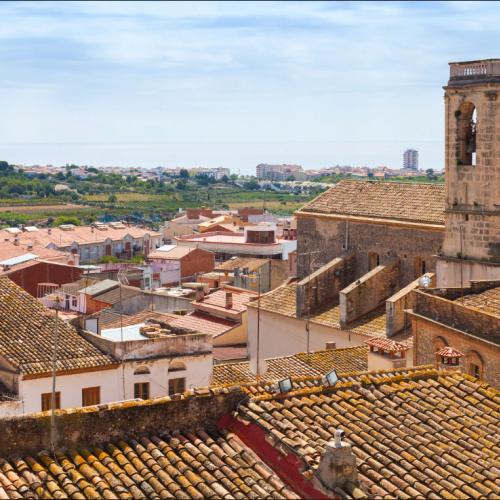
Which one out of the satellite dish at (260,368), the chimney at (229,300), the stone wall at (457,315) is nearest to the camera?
the stone wall at (457,315)

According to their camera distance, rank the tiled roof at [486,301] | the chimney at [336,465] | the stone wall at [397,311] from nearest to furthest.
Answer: the chimney at [336,465] → the tiled roof at [486,301] → the stone wall at [397,311]

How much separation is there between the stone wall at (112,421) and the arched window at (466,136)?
1742 centimetres

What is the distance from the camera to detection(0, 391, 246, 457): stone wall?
33.6ft

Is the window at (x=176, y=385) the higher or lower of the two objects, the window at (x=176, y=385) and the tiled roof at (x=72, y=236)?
the higher

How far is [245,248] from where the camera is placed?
6569cm

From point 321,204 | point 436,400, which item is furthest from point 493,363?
point 321,204

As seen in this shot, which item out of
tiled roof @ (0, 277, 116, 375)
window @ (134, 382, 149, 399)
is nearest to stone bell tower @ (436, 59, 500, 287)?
window @ (134, 382, 149, 399)

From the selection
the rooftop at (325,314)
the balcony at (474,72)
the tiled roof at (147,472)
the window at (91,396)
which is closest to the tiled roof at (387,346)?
the rooftop at (325,314)

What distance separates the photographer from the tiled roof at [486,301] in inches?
782

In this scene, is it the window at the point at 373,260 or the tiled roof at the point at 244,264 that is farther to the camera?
the tiled roof at the point at 244,264

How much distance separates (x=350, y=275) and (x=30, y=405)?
48.5 feet

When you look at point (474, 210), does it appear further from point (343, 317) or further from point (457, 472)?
point (457, 472)

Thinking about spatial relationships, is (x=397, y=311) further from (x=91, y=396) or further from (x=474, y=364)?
(x=474, y=364)

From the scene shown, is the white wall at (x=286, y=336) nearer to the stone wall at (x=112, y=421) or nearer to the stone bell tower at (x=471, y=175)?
the stone bell tower at (x=471, y=175)
